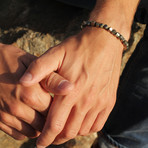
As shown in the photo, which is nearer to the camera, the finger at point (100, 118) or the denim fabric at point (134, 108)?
the finger at point (100, 118)

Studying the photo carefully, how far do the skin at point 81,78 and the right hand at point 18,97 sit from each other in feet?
0.16

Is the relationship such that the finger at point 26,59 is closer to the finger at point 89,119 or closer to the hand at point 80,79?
the hand at point 80,79

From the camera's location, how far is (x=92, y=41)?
0.83 meters

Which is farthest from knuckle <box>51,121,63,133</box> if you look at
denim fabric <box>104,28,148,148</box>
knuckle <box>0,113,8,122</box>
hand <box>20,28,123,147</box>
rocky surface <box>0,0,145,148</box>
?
rocky surface <box>0,0,145,148</box>

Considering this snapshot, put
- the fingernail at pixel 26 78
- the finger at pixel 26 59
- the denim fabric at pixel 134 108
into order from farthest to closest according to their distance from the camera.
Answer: the denim fabric at pixel 134 108
the finger at pixel 26 59
the fingernail at pixel 26 78

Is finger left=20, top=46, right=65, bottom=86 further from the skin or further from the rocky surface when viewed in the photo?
the rocky surface

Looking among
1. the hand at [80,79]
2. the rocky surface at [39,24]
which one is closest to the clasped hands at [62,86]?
the hand at [80,79]

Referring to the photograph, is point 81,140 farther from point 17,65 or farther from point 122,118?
point 17,65

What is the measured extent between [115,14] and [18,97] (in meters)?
0.55

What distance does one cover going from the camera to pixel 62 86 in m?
0.73

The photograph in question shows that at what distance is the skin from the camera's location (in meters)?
0.76

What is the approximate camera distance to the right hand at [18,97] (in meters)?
0.79

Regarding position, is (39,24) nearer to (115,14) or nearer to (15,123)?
(115,14)

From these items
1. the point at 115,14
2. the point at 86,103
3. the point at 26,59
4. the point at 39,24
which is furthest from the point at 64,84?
the point at 39,24
